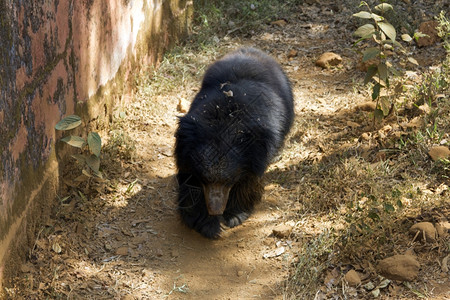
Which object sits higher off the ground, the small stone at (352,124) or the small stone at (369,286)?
the small stone at (369,286)

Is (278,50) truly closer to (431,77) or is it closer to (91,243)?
(431,77)

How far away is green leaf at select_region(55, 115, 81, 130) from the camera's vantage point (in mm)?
4138

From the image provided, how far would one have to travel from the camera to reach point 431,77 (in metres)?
5.54

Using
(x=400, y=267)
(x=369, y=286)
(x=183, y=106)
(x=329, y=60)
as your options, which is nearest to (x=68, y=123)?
(x=183, y=106)

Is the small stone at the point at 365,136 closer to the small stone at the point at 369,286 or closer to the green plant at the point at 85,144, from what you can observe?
the small stone at the point at 369,286

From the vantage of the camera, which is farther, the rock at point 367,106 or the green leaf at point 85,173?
the rock at point 367,106

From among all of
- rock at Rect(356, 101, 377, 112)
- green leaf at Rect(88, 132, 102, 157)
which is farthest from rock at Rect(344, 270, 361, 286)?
rock at Rect(356, 101, 377, 112)

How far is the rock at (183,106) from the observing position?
5992mm

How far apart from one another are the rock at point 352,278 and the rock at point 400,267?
15 centimetres

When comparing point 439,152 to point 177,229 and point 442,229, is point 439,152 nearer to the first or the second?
point 442,229

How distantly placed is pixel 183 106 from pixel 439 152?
2.58 m

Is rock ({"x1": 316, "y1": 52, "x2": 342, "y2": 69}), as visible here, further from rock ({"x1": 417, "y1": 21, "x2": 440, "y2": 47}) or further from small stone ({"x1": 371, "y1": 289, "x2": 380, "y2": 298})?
small stone ({"x1": 371, "y1": 289, "x2": 380, "y2": 298})

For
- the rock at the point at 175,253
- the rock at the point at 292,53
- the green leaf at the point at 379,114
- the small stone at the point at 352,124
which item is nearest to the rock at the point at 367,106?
the small stone at the point at 352,124

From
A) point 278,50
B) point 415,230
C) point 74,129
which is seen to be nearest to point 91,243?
point 74,129
